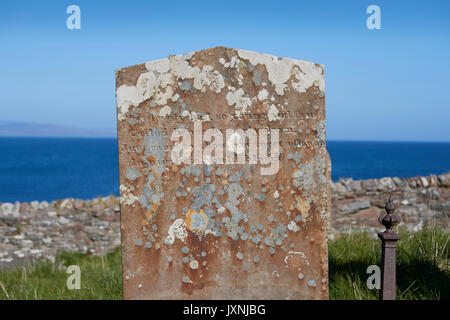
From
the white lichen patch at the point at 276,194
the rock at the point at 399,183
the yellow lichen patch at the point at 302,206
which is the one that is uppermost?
the white lichen patch at the point at 276,194

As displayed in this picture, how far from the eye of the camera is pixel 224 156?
3740mm

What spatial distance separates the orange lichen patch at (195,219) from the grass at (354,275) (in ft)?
4.93

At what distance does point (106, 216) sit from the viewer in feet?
30.5

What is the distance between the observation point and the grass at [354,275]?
4.30 meters

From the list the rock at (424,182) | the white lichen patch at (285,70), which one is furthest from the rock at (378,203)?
the white lichen patch at (285,70)

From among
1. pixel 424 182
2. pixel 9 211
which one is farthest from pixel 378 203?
pixel 9 211

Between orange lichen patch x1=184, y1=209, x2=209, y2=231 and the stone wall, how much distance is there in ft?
13.4

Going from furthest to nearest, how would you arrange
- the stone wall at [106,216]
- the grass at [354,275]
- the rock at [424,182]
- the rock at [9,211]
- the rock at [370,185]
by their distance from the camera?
the rock at [424,182]
the rock at [370,185]
the rock at [9,211]
the stone wall at [106,216]
the grass at [354,275]

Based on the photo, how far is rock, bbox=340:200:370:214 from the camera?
9.09m

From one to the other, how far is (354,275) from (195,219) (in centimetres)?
194

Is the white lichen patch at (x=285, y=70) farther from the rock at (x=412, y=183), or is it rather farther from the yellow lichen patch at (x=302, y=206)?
the rock at (x=412, y=183)

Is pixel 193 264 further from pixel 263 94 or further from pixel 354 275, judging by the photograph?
pixel 354 275
